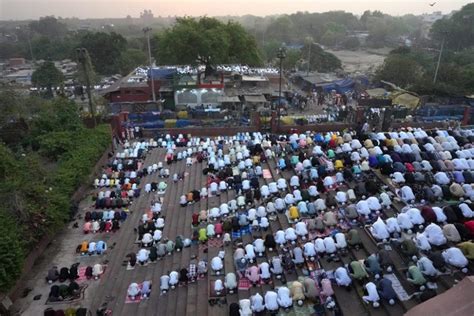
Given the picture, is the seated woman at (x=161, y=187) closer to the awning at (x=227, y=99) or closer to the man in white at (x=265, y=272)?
the man in white at (x=265, y=272)

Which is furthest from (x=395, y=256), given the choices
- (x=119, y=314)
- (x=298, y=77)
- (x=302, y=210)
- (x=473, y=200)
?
(x=298, y=77)

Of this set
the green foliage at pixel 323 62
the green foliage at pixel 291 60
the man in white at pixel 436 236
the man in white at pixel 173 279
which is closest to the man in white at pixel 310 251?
the man in white at pixel 436 236

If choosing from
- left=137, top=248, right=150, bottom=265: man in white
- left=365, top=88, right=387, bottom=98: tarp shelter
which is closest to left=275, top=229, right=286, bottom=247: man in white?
left=137, top=248, right=150, bottom=265: man in white

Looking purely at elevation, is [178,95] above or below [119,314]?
above

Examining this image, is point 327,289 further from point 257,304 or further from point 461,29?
point 461,29

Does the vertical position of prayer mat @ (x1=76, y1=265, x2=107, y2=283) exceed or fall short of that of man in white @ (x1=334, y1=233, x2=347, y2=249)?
it falls short

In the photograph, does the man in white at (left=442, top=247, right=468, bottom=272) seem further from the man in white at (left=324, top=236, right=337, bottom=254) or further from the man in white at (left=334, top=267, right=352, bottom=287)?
the man in white at (left=324, top=236, right=337, bottom=254)

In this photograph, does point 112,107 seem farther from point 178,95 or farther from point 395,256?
point 395,256

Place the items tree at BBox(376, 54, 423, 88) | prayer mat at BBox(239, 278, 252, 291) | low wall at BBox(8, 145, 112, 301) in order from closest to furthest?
1. prayer mat at BBox(239, 278, 252, 291)
2. low wall at BBox(8, 145, 112, 301)
3. tree at BBox(376, 54, 423, 88)
